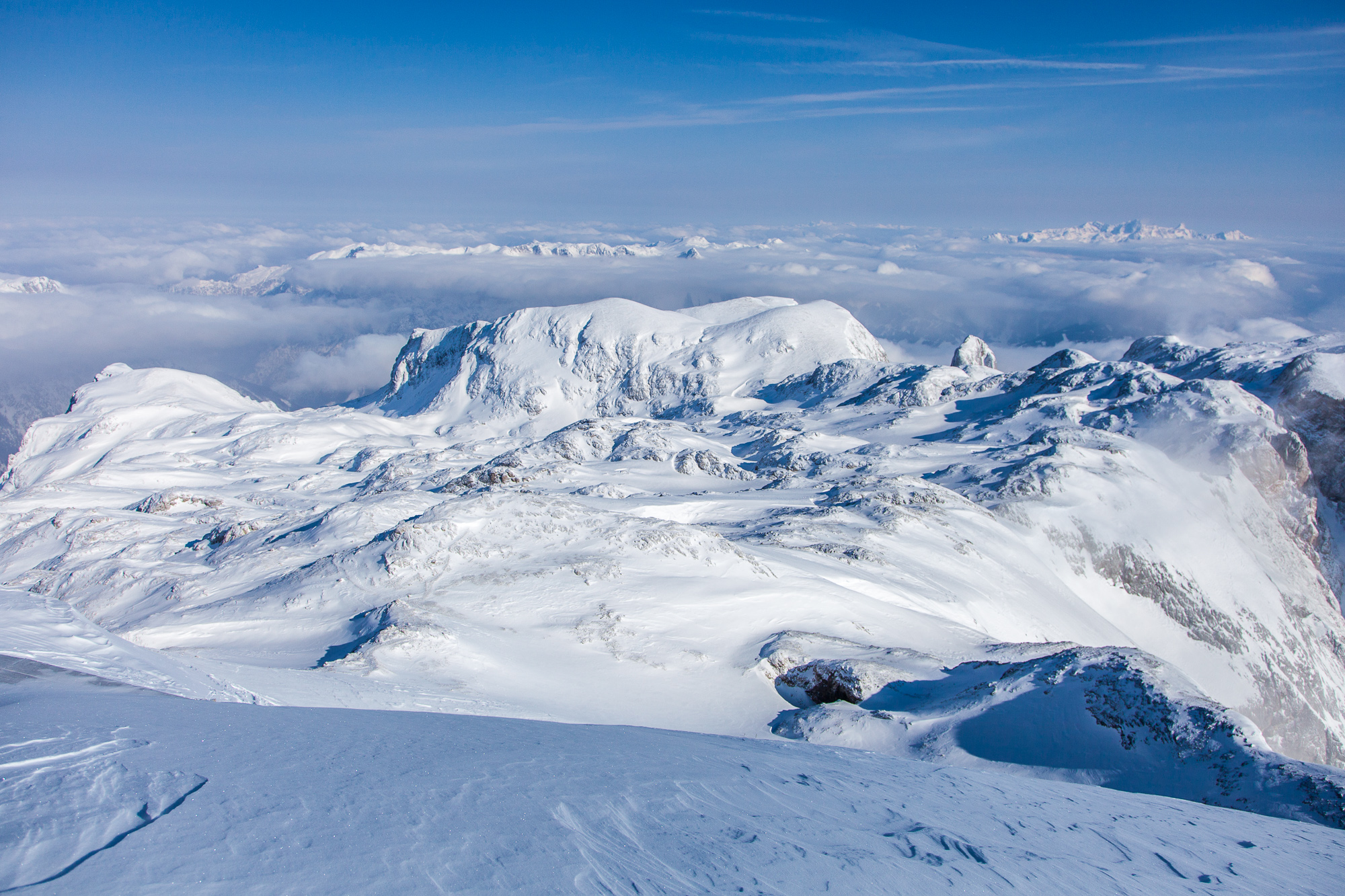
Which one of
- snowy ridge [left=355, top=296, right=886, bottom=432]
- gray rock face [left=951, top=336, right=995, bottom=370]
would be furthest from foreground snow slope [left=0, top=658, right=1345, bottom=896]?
gray rock face [left=951, top=336, right=995, bottom=370]

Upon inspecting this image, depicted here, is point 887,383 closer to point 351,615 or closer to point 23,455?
point 351,615

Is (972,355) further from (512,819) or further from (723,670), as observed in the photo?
(512,819)

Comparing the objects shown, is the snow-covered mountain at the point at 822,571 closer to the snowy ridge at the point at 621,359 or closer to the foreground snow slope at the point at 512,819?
the foreground snow slope at the point at 512,819

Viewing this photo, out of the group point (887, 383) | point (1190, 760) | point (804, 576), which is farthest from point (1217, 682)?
point (887, 383)

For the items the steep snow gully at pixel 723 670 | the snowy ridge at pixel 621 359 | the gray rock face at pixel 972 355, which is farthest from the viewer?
the snowy ridge at pixel 621 359

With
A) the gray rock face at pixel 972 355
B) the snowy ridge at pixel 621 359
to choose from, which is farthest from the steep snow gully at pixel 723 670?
the snowy ridge at pixel 621 359

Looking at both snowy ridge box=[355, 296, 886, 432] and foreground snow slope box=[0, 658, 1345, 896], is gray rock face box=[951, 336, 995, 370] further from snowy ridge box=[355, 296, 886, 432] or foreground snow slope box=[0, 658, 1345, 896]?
foreground snow slope box=[0, 658, 1345, 896]
